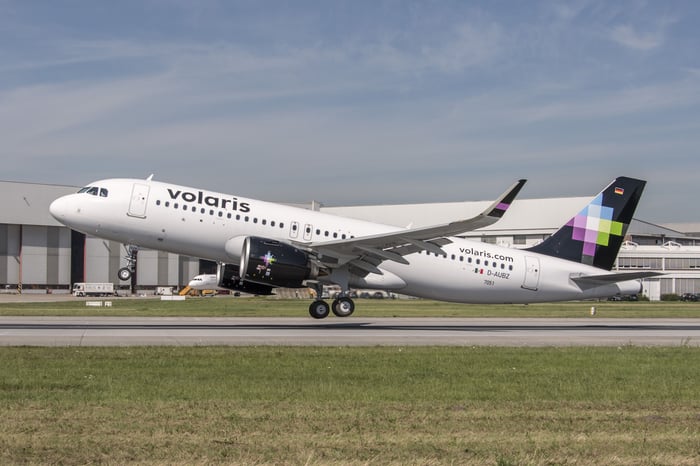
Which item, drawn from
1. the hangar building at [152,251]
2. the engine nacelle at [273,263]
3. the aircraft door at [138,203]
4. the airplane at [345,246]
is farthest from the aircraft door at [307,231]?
the hangar building at [152,251]

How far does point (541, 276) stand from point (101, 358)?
23.2 metres

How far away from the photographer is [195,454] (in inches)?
376

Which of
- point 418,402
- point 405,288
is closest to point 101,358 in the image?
point 418,402

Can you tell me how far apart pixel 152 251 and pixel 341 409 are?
83468 mm

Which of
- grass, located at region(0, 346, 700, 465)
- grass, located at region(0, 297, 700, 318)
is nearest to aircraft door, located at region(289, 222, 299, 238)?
grass, located at region(0, 297, 700, 318)

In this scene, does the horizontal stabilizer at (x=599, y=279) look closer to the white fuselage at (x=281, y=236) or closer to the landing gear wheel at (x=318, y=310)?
the white fuselage at (x=281, y=236)

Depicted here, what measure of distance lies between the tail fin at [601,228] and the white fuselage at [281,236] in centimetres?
81

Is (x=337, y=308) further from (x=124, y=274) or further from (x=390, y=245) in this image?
(x=124, y=274)

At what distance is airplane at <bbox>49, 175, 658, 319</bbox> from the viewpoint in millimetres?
32750

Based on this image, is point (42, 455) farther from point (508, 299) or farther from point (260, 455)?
point (508, 299)

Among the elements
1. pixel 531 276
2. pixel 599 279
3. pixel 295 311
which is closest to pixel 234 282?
pixel 531 276

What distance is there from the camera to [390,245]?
33.8 metres

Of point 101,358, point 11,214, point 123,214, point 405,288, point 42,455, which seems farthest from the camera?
point 11,214

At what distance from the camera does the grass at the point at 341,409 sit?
975 cm
